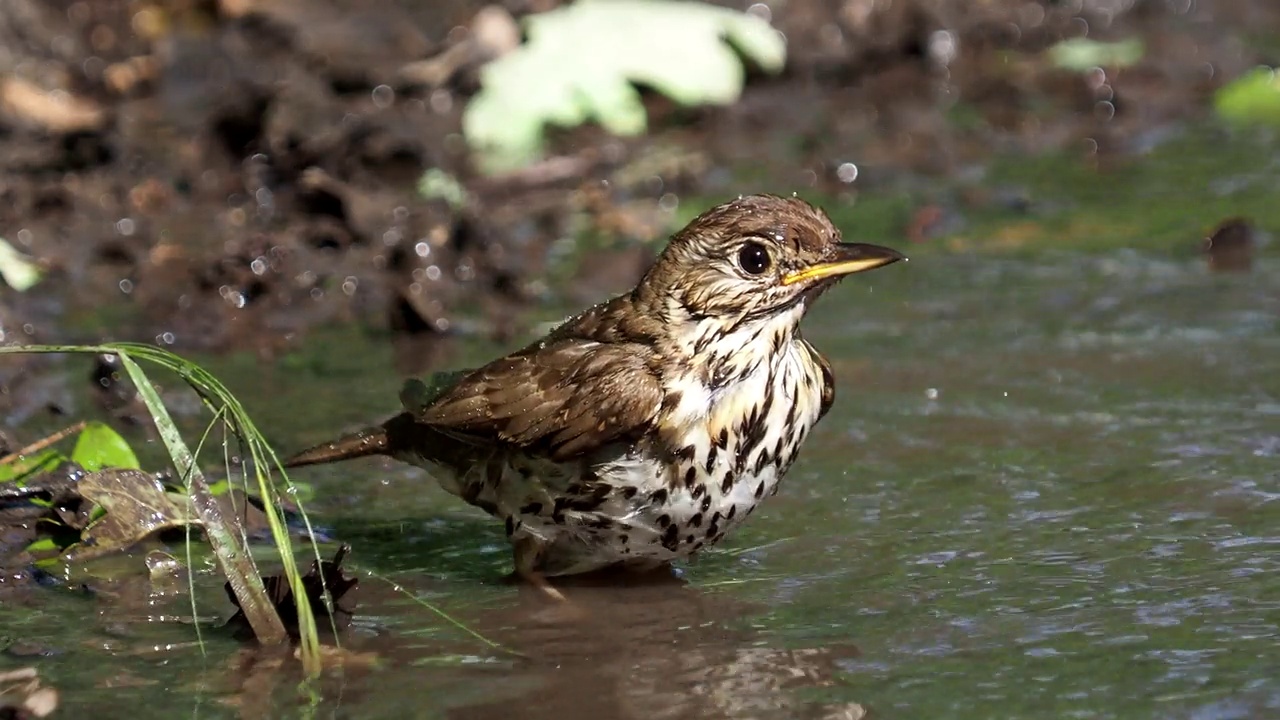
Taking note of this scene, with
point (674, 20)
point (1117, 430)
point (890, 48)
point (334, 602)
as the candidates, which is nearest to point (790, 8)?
point (890, 48)

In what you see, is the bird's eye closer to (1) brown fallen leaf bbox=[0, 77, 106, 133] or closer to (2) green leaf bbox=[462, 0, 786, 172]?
(2) green leaf bbox=[462, 0, 786, 172]

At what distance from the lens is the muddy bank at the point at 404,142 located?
841cm

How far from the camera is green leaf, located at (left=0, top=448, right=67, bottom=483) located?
5621 mm

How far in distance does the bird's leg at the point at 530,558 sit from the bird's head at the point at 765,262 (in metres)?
0.74

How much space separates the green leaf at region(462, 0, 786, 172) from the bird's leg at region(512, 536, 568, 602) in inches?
207

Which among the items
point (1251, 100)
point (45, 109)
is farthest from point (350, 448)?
point (1251, 100)

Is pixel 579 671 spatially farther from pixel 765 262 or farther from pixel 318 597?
pixel 765 262

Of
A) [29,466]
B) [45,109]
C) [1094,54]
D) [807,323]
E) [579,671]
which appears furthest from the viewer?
[1094,54]

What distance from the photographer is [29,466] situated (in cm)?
571

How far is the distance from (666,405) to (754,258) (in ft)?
1.57

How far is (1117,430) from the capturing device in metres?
6.41

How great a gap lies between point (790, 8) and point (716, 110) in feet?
3.90

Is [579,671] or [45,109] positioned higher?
[45,109]

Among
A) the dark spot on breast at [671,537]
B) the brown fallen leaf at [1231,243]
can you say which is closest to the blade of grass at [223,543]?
the dark spot on breast at [671,537]
